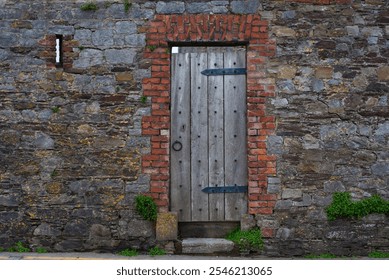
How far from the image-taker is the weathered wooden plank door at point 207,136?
17.6 feet

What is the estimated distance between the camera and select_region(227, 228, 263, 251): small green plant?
5121 mm

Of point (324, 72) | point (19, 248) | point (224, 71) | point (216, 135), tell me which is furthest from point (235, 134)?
point (19, 248)

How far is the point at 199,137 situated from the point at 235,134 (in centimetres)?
42

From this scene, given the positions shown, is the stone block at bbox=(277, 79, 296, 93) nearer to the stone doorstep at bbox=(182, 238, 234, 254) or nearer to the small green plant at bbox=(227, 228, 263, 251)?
the small green plant at bbox=(227, 228, 263, 251)

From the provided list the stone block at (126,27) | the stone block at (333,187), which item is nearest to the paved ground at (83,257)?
the stone block at (333,187)

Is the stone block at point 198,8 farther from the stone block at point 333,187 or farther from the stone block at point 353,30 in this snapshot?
the stone block at point 333,187

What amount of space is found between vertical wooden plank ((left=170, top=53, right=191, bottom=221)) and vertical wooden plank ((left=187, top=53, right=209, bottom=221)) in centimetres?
6

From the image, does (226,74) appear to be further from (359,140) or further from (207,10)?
(359,140)

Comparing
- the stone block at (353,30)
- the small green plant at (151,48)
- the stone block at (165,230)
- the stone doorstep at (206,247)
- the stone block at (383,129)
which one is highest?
the stone block at (353,30)

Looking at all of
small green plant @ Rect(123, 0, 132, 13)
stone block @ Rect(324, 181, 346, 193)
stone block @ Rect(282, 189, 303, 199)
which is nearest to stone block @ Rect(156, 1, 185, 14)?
small green plant @ Rect(123, 0, 132, 13)

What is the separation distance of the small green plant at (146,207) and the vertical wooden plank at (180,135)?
0.29 metres

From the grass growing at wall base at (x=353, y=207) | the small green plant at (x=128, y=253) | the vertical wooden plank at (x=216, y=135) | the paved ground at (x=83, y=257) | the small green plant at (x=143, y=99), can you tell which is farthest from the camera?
the vertical wooden plank at (x=216, y=135)

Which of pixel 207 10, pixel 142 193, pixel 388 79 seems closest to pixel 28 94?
pixel 142 193

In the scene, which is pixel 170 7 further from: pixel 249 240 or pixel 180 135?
pixel 249 240
